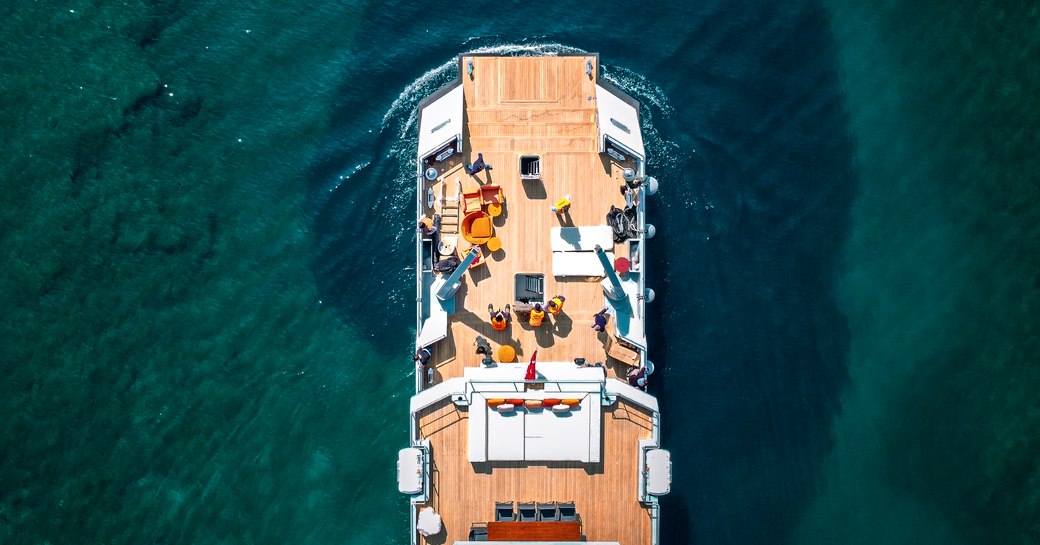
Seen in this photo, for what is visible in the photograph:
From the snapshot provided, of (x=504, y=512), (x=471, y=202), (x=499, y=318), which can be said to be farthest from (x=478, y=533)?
(x=471, y=202)

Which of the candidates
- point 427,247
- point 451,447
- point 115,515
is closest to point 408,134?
point 427,247

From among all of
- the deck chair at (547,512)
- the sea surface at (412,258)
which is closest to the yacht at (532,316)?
the deck chair at (547,512)

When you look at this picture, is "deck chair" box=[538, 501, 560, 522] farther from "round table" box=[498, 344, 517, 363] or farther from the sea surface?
the sea surface

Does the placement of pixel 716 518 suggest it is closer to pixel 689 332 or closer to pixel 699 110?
pixel 689 332

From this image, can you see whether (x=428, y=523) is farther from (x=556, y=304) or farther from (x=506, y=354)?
(x=556, y=304)

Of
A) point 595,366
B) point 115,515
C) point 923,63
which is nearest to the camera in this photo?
point 595,366

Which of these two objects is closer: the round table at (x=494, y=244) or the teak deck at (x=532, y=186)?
the round table at (x=494, y=244)

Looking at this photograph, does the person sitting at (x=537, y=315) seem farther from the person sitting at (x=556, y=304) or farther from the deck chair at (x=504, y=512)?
the deck chair at (x=504, y=512)
